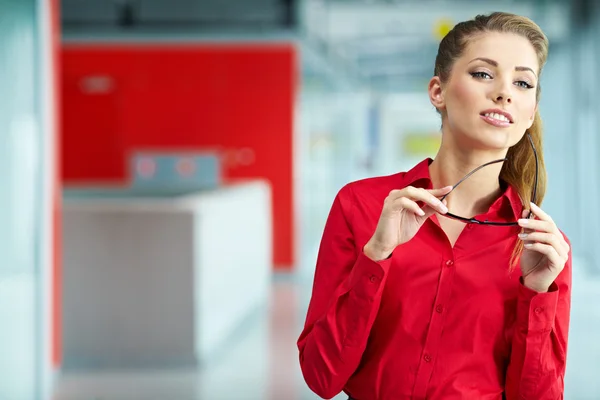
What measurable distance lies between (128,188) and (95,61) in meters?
3.39

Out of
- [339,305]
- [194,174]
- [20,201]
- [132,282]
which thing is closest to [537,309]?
[339,305]

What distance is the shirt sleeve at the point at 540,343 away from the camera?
1.51 m

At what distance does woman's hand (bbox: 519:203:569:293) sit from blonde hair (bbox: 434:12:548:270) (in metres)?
0.05

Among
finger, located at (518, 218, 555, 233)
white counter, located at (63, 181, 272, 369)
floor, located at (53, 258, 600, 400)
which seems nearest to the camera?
finger, located at (518, 218, 555, 233)

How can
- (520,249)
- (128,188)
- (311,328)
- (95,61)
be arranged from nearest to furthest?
(520,249) < (311,328) < (128,188) < (95,61)

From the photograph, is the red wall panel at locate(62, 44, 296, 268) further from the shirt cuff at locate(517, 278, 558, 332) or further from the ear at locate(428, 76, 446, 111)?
the shirt cuff at locate(517, 278, 558, 332)

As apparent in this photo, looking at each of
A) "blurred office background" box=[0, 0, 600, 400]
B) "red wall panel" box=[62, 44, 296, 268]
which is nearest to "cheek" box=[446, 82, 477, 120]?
"blurred office background" box=[0, 0, 600, 400]

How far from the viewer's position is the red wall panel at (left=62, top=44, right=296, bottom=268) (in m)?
12.2

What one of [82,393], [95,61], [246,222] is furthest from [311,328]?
[95,61]

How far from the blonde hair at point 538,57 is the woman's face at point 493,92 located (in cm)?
1

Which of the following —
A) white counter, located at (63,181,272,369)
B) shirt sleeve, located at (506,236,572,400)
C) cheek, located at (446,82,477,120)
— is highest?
cheek, located at (446,82,477,120)

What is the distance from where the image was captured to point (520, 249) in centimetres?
156

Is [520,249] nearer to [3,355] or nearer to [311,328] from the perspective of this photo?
[311,328]

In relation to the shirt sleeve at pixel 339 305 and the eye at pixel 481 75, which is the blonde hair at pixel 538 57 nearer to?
the eye at pixel 481 75
